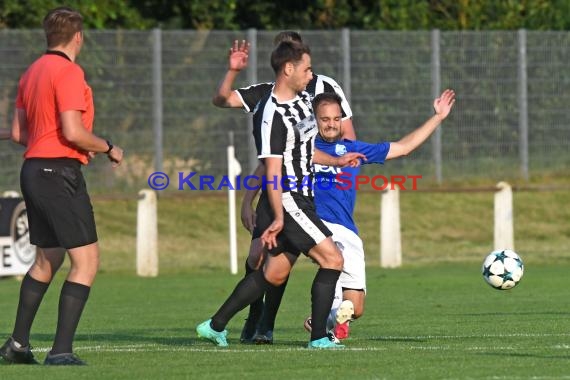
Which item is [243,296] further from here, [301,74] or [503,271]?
[503,271]

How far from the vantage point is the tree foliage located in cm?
2917

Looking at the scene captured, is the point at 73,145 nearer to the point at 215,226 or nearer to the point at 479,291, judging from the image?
the point at 479,291

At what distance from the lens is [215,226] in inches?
1043

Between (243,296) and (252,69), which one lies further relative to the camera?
(252,69)

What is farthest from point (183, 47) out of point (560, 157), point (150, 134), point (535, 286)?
point (535, 286)

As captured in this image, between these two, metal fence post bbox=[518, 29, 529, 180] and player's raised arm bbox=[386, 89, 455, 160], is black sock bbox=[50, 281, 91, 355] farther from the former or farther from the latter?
metal fence post bbox=[518, 29, 529, 180]

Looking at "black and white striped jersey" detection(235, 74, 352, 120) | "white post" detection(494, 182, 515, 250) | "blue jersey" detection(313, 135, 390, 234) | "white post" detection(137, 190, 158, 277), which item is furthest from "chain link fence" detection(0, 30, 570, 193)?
"blue jersey" detection(313, 135, 390, 234)

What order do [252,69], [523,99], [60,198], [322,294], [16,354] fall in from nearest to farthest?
[60,198]
[16,354]
[322,294]
[252,69]
[523,99]

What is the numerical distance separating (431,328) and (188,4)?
1813cm

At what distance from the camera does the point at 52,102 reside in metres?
9.44

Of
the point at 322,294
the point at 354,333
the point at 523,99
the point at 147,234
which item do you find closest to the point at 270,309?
the point at 322,294

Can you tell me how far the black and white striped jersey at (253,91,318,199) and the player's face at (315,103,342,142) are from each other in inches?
20.2

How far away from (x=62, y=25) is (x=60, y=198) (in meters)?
1.07

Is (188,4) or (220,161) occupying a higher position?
(188,4)
